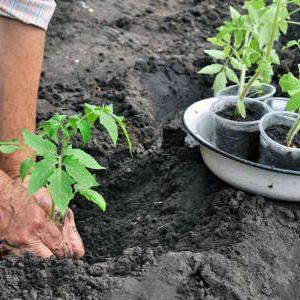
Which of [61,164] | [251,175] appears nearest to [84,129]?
[61,164]

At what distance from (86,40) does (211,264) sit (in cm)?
249

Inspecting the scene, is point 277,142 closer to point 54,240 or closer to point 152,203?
point 152,203

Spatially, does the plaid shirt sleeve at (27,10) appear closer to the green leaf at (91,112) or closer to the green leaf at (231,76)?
the green leaf at (91,112)

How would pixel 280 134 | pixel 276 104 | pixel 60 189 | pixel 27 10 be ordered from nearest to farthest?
pixel 60 189 → pixel 27 10 → pixel 280 134 → pixel 276 104

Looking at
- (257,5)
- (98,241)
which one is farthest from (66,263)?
(257,5)

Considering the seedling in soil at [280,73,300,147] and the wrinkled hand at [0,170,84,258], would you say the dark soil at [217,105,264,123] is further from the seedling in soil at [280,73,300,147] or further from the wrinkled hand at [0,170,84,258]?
the wrinkled hand at [0,170,84,258]

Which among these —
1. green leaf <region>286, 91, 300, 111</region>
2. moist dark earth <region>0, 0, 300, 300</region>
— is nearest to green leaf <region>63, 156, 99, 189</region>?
moist dark earth <region>0, 0, 300, 300</region>

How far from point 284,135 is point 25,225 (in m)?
1.17

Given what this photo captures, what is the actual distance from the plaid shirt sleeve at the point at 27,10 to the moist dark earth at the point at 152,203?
0.89 metres

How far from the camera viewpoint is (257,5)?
103 inches

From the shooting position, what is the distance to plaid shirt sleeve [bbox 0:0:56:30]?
7.39ft

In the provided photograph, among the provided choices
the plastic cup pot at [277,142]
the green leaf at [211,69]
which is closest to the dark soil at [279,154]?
the plastic cup pot at [277,142]

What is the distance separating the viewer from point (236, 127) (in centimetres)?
258

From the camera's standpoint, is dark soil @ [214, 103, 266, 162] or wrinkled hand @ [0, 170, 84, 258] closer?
wrinkled hand @ [0, 170, 84, 258]
